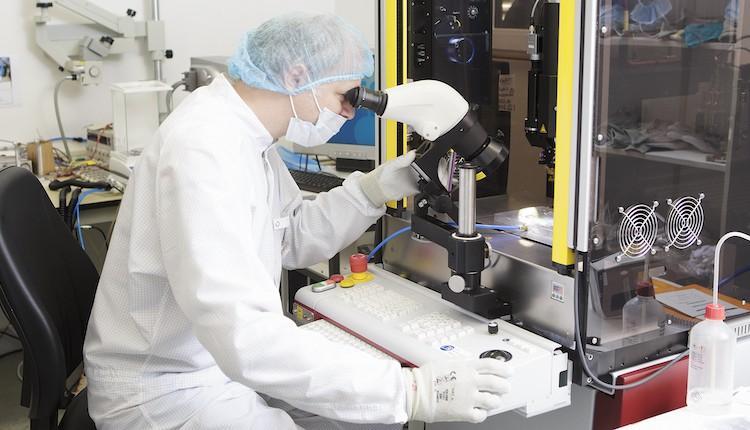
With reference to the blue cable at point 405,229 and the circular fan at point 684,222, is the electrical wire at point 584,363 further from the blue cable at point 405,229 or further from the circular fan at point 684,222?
the blue cable at point 405,229

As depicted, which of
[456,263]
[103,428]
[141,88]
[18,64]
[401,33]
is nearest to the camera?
[103,428]

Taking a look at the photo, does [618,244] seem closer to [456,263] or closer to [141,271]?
[456,263]

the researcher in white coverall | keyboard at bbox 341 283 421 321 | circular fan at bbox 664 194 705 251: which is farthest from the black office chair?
circular fan at bbox 664 194 705 251

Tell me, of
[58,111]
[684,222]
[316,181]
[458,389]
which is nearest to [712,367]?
[684,222]

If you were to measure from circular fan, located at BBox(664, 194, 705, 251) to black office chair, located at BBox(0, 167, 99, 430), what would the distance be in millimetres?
1194

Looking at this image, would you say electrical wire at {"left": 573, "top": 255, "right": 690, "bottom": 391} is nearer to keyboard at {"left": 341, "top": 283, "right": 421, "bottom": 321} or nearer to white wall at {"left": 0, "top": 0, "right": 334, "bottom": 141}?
keyboard at {"left": 341, "top": 283, "right": 421, "bottom": 321}

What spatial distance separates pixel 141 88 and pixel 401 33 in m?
1.42

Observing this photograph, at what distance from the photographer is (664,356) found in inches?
63.8

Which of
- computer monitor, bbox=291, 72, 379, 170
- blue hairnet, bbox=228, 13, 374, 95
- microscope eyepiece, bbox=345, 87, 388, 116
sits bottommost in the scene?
computer monitor, bbox=291, 72, 379, 170

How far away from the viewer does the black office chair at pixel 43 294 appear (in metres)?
1.53

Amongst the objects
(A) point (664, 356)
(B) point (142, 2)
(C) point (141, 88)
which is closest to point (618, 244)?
(A) point (664, 356)

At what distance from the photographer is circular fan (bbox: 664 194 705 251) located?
5.22 feet

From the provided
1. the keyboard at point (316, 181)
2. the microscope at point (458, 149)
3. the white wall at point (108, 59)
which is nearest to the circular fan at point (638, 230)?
the microscope at point (458, 149)

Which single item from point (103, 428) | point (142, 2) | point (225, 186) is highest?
point (142, 2)
